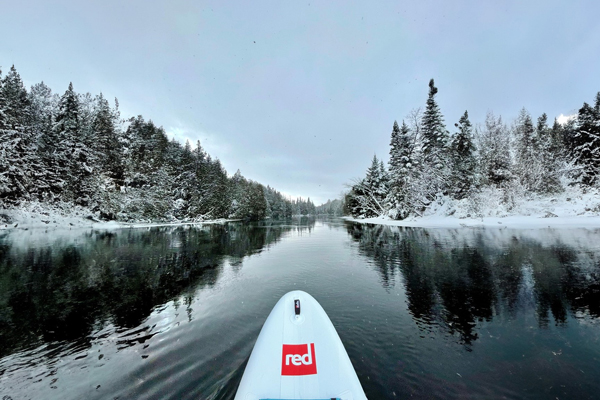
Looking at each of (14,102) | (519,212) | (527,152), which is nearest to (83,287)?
(14,102)

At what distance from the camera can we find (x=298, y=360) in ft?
10.1

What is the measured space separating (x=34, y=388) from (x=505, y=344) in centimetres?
842

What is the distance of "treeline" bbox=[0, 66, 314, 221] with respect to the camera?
84.5 feet

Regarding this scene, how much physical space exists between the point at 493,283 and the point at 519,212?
28868 mm

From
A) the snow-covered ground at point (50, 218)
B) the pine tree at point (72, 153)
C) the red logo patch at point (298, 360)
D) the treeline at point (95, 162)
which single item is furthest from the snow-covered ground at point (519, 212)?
the pine tree at point (72, 153)

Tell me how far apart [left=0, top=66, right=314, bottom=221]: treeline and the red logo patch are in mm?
34417

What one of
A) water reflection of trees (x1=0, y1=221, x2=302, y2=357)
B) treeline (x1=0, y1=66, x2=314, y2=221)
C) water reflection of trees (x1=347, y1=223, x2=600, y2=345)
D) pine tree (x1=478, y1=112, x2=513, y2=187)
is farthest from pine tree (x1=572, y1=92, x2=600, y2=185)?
treeline (x1=0, y1=66, x2=314, y2=221)

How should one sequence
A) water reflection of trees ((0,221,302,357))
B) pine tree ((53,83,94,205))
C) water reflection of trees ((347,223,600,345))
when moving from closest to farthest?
water reflection of trees ((0,221,302,357)) < water reflection of trees ((347,223,600,345)) < pine tree ((53,83,94,205))

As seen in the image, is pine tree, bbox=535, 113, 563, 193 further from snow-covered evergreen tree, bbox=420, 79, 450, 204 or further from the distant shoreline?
snow-covered evergreen tree, bbox=420, 79, 450, 204

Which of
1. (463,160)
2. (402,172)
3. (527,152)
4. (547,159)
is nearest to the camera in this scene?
(463,160)

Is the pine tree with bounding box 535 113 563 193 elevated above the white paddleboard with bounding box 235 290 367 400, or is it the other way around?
the pine tree with bounding box 535 113 563 193

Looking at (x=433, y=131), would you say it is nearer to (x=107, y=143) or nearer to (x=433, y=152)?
(x=433, y=152)

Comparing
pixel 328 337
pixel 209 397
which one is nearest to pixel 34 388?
pixel 209 397

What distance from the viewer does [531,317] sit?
5781 millimetres
